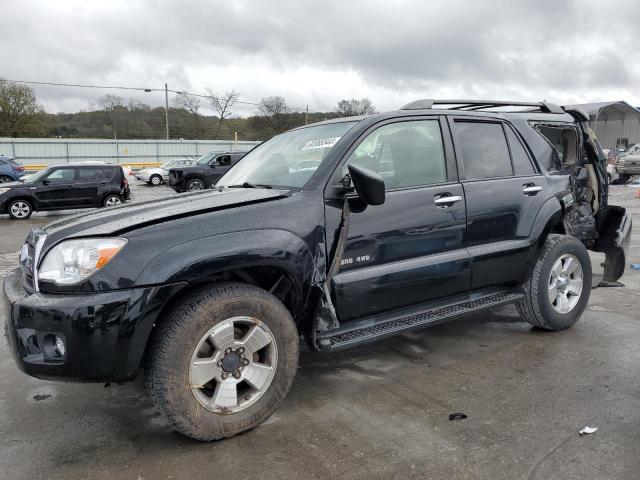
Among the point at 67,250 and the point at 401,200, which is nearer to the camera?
the point at 67,250

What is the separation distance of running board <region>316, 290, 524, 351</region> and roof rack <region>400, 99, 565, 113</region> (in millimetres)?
1435

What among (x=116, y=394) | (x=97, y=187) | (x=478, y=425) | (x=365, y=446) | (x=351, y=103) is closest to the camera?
(x=365, y=446)

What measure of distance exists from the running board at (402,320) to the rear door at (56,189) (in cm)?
1368

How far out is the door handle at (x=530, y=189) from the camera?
159 inches

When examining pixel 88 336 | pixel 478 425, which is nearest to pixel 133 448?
pixel 88 336

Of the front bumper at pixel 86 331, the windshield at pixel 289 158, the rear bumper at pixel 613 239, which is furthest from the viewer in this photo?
the rear bumper at pixel 613 239

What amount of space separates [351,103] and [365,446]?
62201 millimetres

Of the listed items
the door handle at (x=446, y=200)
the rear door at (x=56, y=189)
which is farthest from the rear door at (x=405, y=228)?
the rear door at (x=56, y=189)

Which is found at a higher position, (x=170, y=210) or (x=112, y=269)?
(x=170, y=210)

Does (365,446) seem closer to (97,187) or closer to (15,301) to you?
(15,301)

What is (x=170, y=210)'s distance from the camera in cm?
285

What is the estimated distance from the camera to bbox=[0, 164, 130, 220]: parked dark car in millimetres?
14016

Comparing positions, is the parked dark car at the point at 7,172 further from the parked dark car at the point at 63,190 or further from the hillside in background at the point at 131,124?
the hillside in background at the point at 131,124

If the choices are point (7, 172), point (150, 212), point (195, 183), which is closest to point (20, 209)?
point (195, 183)
